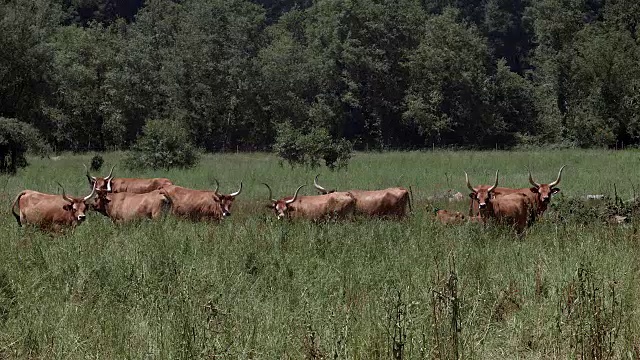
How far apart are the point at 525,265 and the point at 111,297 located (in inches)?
175

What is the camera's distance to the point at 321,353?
4.49 meters

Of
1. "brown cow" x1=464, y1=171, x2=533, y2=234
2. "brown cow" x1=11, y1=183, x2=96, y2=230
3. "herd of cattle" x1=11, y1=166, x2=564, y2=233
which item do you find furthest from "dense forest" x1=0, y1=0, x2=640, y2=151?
"brown cow" x1=11, y1=183, x2=96, y2=230

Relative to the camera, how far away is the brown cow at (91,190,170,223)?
12711 mm

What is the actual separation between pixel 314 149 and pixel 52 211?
16.7m

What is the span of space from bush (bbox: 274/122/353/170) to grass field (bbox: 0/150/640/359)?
16.4 meters

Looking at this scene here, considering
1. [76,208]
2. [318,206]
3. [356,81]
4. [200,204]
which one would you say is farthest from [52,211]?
[356,81]

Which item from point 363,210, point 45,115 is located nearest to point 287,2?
point 45,115

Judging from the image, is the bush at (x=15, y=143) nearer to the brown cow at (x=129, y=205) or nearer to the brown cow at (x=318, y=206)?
the brown cow at (x=129, y=205)

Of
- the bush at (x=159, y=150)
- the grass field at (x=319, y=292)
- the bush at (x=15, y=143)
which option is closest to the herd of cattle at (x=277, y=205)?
the grass field at (x=319, y=292)

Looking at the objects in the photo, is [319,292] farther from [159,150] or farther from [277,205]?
[159,150]

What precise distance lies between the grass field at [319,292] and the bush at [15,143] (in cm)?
1838

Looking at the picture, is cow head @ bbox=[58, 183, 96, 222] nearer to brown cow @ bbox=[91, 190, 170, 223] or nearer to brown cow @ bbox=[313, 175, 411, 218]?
brown cow @ bbox=[91, 190, 170, 223]

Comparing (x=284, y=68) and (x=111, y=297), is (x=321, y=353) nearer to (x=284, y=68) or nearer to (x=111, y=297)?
(x=111, y=297)

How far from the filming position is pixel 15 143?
2783cm
